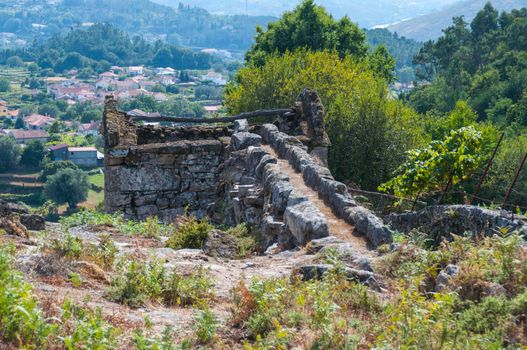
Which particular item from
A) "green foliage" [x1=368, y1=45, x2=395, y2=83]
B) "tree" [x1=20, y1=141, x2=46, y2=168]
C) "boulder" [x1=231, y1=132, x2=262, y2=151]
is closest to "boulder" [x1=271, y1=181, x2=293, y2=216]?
"boulder" [x1=231, y1=132, x2=262, y2=151]

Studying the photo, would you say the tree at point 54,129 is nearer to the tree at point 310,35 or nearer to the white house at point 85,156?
the white house at point 85,156

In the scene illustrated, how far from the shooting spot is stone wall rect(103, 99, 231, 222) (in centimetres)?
1681

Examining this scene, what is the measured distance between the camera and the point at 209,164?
688 inches

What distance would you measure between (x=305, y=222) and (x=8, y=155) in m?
99.0

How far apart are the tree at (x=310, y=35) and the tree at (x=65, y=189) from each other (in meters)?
52.0

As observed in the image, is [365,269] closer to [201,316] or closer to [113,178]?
[201,316]

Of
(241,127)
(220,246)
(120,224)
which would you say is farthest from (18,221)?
(241,127)

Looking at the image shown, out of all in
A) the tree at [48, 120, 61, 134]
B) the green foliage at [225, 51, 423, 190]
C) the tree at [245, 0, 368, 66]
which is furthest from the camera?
the tree at [48, 120, 61, 134]

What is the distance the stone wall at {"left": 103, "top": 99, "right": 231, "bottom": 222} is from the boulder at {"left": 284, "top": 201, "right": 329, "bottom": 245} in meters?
5.52

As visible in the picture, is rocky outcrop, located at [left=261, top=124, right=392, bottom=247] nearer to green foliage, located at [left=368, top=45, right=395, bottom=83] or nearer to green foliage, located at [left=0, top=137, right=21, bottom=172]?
green foliage, located at [left=368, top=45, right=395, bottom=83]

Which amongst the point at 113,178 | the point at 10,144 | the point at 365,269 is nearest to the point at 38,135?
the point at 10,144

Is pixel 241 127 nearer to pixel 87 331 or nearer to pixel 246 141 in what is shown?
pixel 246 141

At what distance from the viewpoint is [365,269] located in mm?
8477

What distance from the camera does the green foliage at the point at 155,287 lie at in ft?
25.8
